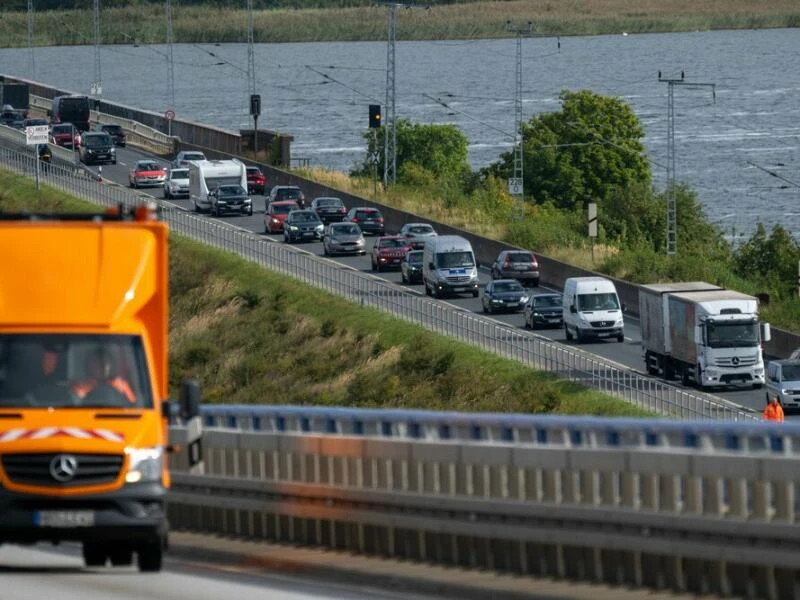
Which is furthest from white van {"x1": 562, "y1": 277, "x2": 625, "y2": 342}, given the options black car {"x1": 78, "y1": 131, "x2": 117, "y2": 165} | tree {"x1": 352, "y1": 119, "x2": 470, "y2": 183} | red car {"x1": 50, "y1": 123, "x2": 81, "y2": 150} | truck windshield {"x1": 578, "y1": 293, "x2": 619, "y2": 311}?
tree {"x1": 352, "y1": 119, "x2": 470, "y2": 183}

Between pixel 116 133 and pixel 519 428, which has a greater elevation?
pixel 519 428

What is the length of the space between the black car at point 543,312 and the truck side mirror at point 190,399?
4768 cm

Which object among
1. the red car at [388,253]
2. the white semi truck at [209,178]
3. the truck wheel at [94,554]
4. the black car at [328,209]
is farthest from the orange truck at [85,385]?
the white semi truck at [209,178]

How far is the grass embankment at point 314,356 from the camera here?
5553 cm

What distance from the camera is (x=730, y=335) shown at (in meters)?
55.2

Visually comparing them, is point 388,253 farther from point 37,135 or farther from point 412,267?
point 37,135

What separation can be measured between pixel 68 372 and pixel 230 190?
70.1 meters

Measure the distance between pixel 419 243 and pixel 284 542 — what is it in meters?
56.0

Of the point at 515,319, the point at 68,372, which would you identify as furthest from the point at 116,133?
the point at 68,372

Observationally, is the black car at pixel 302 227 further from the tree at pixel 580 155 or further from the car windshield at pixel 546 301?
the tree at pixel 580 155

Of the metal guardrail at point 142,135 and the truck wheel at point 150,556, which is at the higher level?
the truck wheel at point 150,556

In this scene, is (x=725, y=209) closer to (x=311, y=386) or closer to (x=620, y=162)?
(x=620, y=162)

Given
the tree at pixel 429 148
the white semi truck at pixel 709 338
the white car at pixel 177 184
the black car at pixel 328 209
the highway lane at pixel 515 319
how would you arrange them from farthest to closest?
the tree at pixel 429 148 < the white car at pixel 177 184 < the black car at pixel 328 209 < the highway lane at pixel 515 319 < the white semi truck at pixel 709 338

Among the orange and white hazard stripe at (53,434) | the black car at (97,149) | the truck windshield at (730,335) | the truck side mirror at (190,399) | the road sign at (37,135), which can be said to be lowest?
the truck windshield at (730,335)
